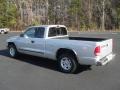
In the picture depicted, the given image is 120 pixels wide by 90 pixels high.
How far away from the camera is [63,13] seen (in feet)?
127

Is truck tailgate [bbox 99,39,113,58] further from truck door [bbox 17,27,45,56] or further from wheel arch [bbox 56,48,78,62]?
truck door [bbox 17,27,45,56]

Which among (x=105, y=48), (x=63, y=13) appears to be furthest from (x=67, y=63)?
(x=63, y=13)

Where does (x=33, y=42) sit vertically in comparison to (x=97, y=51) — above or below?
above

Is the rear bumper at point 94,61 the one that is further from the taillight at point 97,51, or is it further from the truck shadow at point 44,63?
the truck shadow at point 44,63

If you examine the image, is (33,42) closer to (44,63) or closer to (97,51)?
(44,63)

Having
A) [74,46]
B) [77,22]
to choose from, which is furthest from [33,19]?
[74,46]

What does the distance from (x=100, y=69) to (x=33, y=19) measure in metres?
30.9

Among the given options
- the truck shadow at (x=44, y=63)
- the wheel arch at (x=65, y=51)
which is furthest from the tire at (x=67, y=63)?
the truck shadow at (x=44, y=63)

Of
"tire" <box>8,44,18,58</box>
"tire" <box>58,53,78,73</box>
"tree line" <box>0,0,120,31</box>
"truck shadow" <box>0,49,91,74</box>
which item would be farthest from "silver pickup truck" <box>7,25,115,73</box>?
"tree line" <box>0,0,120,31</box>

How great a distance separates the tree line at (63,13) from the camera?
35.9 metres

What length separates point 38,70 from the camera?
9.48m

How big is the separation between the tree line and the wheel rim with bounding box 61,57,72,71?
26.5 metres

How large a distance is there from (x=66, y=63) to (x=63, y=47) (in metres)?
0.60

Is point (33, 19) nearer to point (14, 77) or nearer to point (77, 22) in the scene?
point (77, 22)
